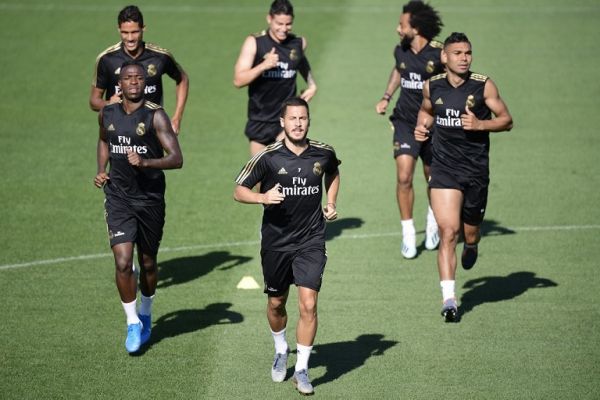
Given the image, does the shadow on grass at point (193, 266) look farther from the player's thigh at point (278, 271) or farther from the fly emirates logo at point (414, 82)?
the player's thigh at point (278, 271)

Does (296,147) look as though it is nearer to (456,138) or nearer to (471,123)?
(471,123)

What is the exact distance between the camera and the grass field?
10.9 metres

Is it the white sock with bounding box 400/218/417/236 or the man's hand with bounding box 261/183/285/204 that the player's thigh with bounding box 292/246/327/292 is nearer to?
the man's hand with bounding box 261/183/285/204

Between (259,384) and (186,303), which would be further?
(186,303)

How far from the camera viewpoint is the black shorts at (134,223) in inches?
449

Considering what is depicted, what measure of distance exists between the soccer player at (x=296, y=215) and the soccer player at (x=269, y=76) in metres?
4.38

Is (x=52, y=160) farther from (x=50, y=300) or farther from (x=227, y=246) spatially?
(x=50, y=300)

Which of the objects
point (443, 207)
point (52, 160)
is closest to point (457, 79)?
point (443, 207)

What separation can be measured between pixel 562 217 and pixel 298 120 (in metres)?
7.28

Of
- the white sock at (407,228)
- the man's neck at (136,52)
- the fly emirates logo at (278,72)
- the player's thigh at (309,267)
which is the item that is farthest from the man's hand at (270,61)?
the player's thigh at (309,267)

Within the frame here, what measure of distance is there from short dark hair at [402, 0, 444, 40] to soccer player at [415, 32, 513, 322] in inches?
84.9

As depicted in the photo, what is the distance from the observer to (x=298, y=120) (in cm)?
1016

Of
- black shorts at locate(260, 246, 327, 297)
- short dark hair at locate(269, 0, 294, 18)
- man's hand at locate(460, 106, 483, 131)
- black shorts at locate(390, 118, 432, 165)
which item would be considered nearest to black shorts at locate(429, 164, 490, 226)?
man's hand at locate(460, 106, 483, 131)

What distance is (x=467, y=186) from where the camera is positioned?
12.6 meters
